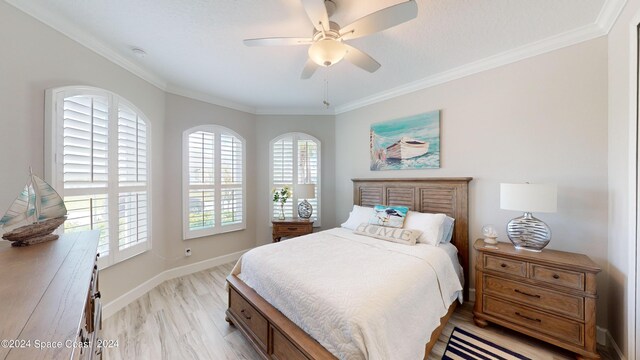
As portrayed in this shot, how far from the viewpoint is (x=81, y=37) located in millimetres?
2092

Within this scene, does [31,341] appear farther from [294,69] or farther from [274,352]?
[294,69]

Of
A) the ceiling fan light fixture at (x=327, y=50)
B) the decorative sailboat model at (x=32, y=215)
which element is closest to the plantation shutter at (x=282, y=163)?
the ceiling fan light fixture at (x=327, y=50)

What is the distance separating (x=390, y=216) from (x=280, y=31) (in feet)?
7.55

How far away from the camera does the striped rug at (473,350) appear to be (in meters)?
1.84

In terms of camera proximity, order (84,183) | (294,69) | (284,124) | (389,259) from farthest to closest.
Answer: (284,124) < (294,69) < (84,183) < (389,259)

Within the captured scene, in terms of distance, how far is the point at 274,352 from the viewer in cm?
168

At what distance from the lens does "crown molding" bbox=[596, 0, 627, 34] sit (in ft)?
5.62

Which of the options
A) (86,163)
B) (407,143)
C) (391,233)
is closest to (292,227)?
(391,233)

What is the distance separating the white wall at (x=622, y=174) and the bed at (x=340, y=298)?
1.06 m

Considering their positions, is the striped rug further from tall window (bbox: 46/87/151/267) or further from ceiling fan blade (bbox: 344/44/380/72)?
tall window (bbox: 46/87/151/267)

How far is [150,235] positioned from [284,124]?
2659 mm

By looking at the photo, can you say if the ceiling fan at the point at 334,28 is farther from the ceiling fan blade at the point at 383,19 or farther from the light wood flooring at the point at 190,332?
the light wood flooring at the point at 190,332

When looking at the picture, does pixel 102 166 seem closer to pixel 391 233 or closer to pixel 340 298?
pixel 340 298

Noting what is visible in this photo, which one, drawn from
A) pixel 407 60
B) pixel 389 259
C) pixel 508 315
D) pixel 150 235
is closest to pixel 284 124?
pixel 407 60
